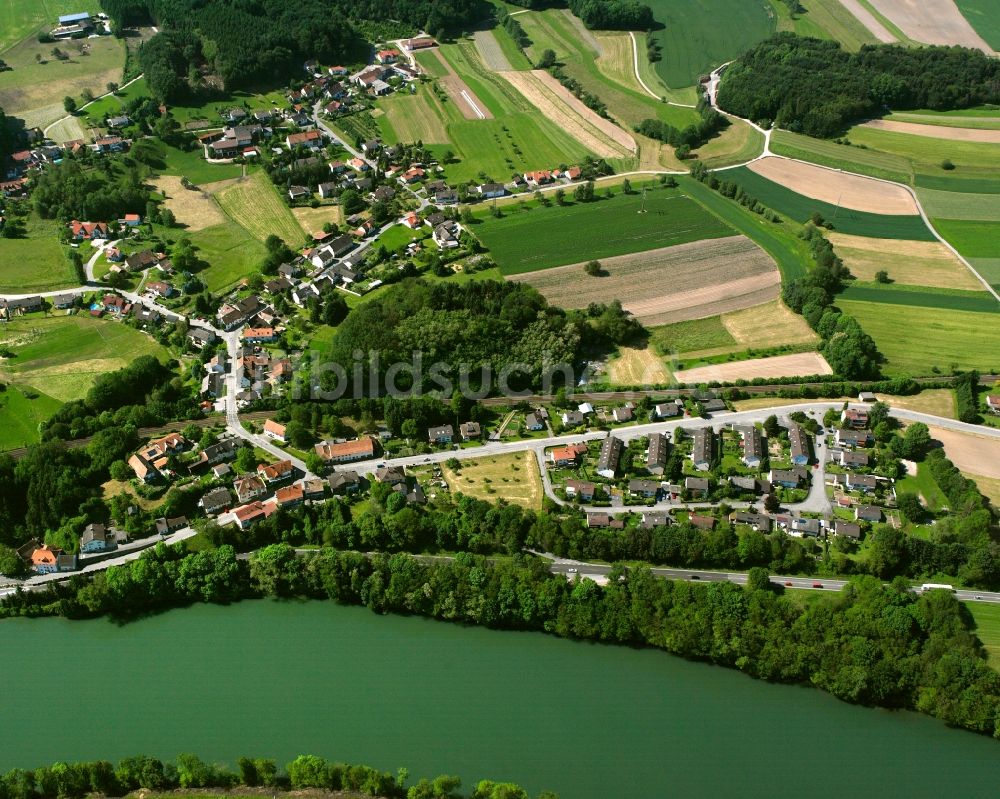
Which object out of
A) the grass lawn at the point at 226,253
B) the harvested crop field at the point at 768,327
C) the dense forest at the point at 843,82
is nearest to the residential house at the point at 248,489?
the grass lawn at the point at 226,253

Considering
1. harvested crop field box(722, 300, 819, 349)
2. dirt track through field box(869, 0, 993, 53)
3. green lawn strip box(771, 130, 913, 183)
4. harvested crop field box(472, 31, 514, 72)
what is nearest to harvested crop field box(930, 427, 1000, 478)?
harvested crop field box(722, 300, 819, 349)

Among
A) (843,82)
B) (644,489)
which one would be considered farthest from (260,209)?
(843,82)

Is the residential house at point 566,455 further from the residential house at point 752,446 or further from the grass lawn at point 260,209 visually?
the grass lawn at point 260,209

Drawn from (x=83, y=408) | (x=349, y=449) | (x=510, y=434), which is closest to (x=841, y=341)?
(x=510, y=434)

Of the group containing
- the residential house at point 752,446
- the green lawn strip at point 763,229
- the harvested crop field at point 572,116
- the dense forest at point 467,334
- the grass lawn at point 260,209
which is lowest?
the residential house at point 752,446

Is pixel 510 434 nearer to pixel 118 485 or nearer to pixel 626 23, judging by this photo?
pixel 118 485

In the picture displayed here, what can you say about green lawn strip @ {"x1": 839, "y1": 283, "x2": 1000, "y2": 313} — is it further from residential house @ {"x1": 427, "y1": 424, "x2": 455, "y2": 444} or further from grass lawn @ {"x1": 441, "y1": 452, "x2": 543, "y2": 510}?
residential house @ {"x1": 427, "y1": 424, "x2": 455, "y2": 444}

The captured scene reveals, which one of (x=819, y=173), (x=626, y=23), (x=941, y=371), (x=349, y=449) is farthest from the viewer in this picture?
(x=626, y=23)
